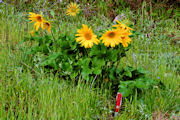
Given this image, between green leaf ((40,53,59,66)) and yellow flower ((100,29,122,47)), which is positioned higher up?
yellow flower ((100,29,122,47))

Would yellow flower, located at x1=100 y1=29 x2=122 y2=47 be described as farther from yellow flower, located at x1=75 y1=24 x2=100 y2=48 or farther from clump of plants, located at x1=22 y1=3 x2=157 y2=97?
yellow flower, located at x1=75 y1=24 x2=100 y2=48

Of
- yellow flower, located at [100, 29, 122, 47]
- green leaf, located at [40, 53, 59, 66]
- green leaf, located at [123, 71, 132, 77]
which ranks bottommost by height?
green leaf, located at [123, 71, 132, 77]

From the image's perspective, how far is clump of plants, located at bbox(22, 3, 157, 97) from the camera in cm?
213

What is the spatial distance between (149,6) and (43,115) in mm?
3664

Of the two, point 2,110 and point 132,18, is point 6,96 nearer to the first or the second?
point 2,110

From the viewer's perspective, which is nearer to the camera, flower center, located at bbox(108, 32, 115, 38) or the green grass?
Result: the green grass

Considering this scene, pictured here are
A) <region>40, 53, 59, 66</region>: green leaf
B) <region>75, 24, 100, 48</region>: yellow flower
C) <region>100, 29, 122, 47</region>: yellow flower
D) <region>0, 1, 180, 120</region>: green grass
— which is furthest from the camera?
<region>40, 53, 59, 66</region>: green leaf

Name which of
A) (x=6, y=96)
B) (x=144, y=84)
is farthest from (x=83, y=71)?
(x=6, y=96)

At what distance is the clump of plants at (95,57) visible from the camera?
2129mm

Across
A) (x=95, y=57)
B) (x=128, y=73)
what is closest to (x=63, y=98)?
(x=95, y=57)

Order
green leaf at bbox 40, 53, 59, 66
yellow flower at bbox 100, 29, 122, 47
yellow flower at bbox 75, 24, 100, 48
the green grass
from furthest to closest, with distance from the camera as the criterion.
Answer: green leaf at bbox 40, 53, 59, 66, yellow flower at bbox 75, 24, 100, 48, yellow flower at bbox 100, 29, 122, 47, the green grass

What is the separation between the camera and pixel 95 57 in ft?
7.56

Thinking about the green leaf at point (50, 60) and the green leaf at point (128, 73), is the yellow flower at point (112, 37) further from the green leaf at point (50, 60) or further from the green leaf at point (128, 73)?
the green leaf at point (50, 60)

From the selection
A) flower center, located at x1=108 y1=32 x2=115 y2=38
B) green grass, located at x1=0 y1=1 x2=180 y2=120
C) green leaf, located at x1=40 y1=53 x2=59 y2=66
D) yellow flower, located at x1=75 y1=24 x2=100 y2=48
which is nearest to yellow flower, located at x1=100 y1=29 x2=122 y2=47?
flower center, located at x1=108 y1=32 x2=115 y2=38
